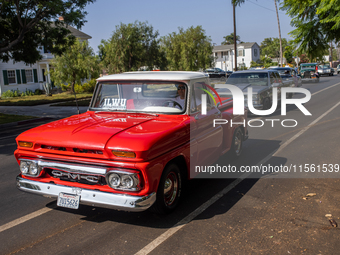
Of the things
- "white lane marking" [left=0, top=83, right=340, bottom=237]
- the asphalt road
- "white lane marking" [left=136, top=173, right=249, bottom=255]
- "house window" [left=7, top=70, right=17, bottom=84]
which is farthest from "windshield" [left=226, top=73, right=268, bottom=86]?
"house window" [left=7, top=70, right=17, bottom=84]

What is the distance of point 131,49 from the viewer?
1204 inches

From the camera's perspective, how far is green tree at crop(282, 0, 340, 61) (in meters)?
5.39

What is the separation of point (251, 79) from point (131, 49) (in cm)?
1785

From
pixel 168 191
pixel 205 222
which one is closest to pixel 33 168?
pixel 168 191

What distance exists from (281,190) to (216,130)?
4.90 ft

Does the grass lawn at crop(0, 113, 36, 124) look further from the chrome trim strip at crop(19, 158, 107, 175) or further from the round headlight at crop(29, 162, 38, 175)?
the chrome trim strip at crop(19, 158, 107, 175)

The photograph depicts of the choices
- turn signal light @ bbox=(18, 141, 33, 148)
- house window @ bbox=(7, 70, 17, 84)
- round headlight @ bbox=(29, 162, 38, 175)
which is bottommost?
round headlight @ bbox=(29, 162, 38, 175)

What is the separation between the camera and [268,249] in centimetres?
386

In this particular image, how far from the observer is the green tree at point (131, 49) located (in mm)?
30328

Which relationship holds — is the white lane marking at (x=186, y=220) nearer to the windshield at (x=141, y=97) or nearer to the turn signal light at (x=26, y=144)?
the windshield at (x=141, y=97)

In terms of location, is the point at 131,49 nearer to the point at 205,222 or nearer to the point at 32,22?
the point at 32,22

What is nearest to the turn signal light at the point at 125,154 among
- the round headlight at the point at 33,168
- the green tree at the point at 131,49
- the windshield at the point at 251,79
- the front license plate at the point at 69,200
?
the front license plate at the point at 69,200

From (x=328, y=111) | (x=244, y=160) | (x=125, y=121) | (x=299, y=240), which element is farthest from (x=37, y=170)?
(x=328, y=111)

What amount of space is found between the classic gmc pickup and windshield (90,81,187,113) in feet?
0.05
